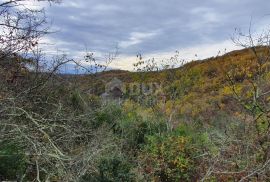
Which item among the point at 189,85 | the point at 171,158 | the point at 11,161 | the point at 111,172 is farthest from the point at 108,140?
the point at 189,85

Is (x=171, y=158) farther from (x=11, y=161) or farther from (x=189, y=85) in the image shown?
(x=189, y=85)

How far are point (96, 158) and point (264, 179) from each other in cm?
303

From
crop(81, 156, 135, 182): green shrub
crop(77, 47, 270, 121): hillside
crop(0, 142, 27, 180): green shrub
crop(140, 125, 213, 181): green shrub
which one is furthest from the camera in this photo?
crop(77, 47, 270, 121): hillside

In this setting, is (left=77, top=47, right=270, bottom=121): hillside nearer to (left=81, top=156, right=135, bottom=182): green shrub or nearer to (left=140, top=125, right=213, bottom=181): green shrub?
(left=140, top=125, right=213, bottom=181): green shrub

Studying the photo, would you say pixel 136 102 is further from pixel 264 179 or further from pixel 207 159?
pixel 264 179

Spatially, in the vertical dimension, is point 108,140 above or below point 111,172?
above

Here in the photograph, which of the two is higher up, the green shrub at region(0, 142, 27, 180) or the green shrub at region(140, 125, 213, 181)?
the green shrub at region(0, 142, 27, 180)

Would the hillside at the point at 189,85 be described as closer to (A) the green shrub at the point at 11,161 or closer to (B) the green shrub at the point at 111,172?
(B) the green shrub at the point at 111,172

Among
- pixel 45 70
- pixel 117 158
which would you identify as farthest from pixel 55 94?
pixel 117 158

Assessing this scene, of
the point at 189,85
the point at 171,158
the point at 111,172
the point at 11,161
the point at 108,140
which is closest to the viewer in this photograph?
the point at 11,161

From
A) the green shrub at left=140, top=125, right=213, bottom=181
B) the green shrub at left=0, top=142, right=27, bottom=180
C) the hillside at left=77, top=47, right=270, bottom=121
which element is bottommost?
the green shrub at left=140, top=125, right=213, bottom=181

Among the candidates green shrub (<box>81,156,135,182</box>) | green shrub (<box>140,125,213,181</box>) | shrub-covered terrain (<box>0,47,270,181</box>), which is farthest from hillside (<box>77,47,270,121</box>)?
green shrub (<box>81,156,135,182</box>)

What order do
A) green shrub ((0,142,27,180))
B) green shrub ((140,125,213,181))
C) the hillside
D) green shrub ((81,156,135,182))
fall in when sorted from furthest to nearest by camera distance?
the hillside, green shrub ((140,125,213,181)), green shrub ((81,156,135,182)), green shrub ((0,142,27,180))

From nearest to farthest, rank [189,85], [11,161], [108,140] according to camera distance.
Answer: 1. [11,161]
2. [108,140]
3. [189,85]
